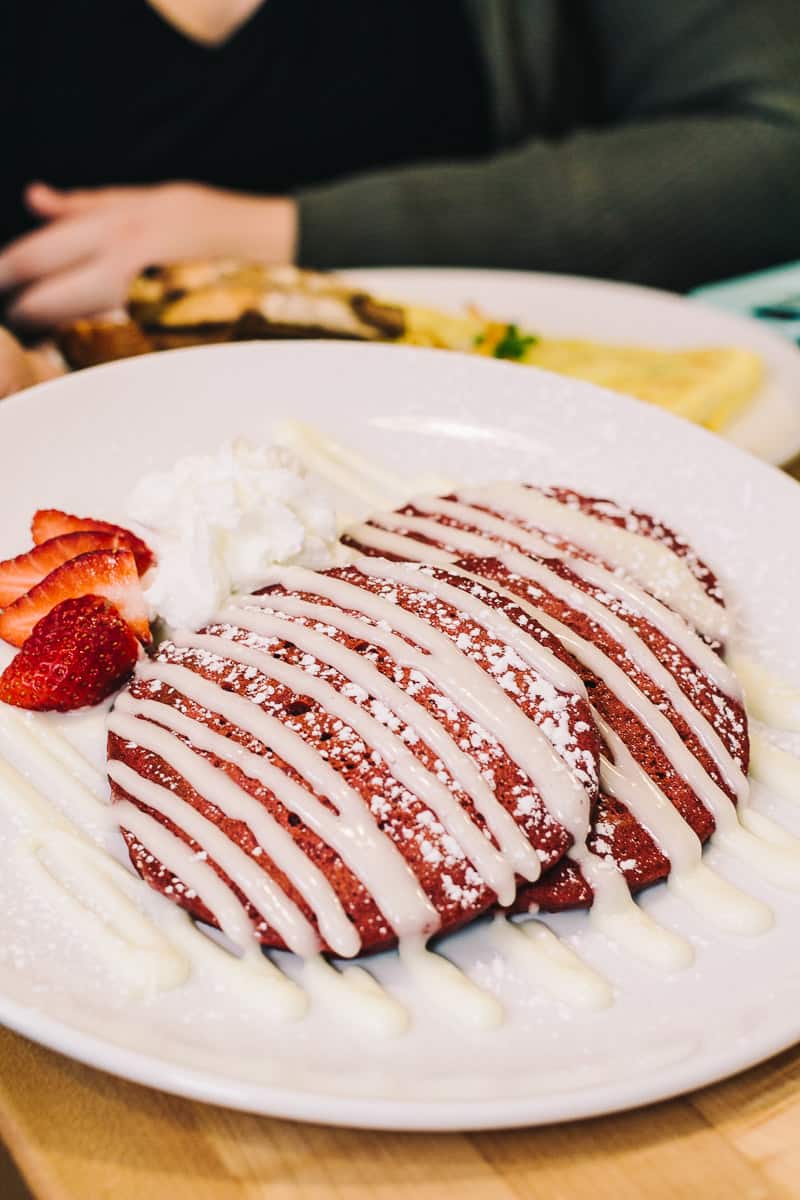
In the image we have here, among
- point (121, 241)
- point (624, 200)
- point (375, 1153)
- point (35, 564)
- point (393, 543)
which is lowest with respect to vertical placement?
point (375, 1153)

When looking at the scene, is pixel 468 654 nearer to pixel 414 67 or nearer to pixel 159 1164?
pixel 159 1164

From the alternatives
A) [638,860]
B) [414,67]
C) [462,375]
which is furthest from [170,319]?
[638,860]

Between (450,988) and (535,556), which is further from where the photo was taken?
(535,556)

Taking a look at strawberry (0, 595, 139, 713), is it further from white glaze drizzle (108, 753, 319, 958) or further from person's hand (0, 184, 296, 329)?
person's hand (0, 184, 296, 329)

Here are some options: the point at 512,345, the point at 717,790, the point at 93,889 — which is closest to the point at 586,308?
the point at 512,345

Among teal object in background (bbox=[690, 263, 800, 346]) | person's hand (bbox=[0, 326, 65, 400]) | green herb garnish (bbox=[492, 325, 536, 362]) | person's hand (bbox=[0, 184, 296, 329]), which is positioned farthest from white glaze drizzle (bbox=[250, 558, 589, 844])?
person's hand (bbox=[0, 184, 296, 329])

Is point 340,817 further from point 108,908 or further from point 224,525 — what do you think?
point 224,525
